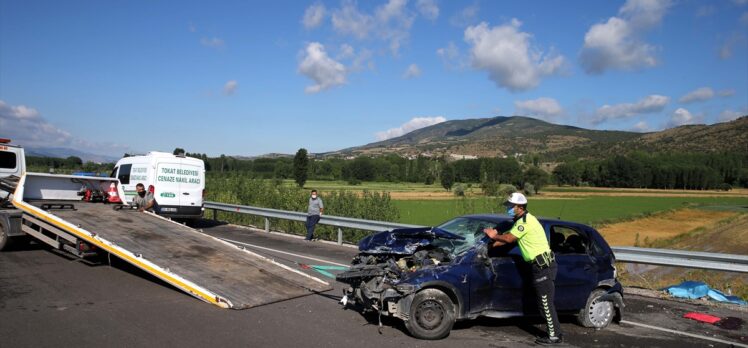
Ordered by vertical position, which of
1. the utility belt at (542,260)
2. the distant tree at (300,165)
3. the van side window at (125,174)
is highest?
the distant tree at (300,165)

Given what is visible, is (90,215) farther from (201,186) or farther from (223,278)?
(201,186)

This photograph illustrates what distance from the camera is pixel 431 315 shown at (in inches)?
239

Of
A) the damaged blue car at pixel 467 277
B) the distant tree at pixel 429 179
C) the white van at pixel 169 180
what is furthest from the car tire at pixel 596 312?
the distant tree at pixel 429 179

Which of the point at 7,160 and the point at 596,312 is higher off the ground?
the point at 7,160

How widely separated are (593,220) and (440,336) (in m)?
43.1

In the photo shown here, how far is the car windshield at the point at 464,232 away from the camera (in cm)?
676

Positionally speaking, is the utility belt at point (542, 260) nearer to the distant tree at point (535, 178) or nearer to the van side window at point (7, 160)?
the van side window at point (7, 160)

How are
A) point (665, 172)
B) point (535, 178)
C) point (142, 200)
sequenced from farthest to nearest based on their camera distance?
point (665, 172) → point (535, 178) → point (142, 200)

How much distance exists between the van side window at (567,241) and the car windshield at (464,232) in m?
0.85

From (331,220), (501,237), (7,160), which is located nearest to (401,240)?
(501,237)

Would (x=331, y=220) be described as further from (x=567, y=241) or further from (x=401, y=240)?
(x=567, y=241)

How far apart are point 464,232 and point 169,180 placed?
12270 millimetres

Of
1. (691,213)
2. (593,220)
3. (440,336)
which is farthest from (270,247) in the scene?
(691,213)

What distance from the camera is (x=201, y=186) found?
17.5 metres
